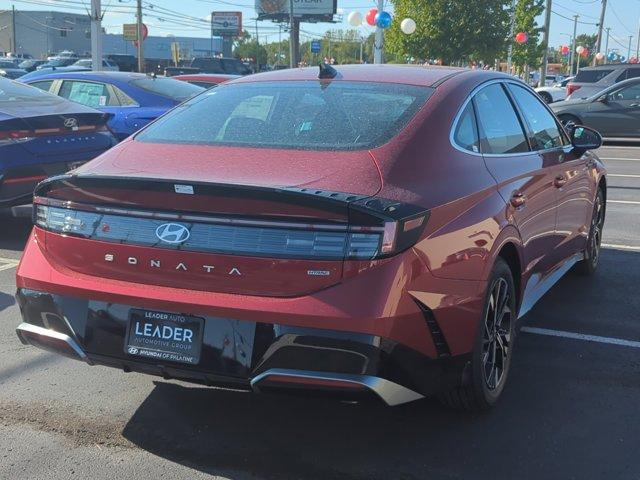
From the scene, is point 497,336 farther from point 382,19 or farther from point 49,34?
point 49,34

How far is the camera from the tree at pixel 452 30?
3606cm

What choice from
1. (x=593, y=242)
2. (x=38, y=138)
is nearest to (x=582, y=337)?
(x=593, y=242)

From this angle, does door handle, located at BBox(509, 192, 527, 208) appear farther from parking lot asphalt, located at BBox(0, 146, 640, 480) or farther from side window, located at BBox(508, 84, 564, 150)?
parking lot asphalt, located at BBox(0, 146, 640, 480)

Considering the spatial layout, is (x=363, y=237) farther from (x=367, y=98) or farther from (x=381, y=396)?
(x=367, y=98)

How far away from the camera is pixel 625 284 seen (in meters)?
6.05

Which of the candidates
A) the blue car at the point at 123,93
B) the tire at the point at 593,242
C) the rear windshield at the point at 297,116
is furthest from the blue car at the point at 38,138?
the tire at the point at 593,242

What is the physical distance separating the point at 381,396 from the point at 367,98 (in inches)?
62.1

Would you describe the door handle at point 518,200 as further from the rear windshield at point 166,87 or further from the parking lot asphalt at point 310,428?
the rear windshield at point 166,87

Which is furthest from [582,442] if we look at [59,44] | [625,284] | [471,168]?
[59,44]

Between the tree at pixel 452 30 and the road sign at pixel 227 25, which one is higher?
the road sign at pixel 227 25

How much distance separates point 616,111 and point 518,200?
1394 centimetres

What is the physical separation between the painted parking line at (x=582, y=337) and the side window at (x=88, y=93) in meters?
7.01

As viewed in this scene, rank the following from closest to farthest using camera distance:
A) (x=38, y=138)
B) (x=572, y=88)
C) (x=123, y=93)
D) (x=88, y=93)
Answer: (x=38, y=138), (x=123, y=93), (x=88, y=93), (x=572, y=88)

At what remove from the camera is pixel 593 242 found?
615cm
